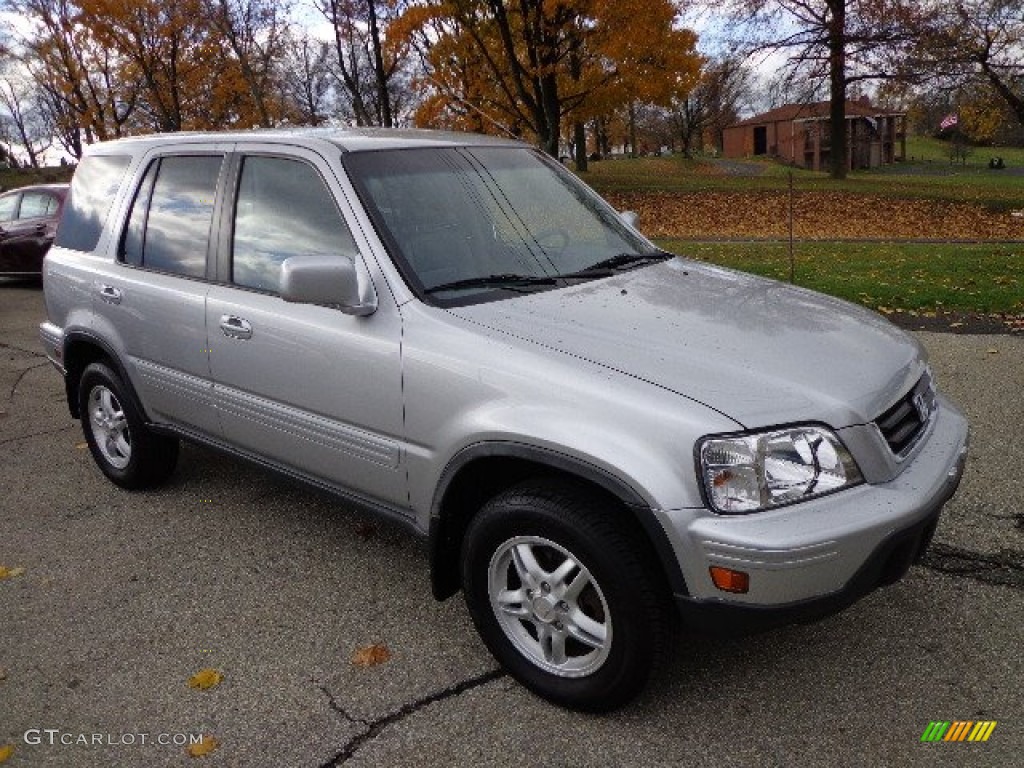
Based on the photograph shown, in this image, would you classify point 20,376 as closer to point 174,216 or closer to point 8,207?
point 174,216

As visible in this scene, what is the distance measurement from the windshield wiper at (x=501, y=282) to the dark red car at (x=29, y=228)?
38.1 feet

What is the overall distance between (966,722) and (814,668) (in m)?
0.49

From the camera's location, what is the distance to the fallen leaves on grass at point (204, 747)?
2752 mm

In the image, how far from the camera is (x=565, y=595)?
2.79 m

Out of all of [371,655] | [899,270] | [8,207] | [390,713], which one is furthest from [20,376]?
[899,270]

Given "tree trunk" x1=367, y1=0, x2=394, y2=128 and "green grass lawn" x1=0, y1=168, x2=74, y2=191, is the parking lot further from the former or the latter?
"green grass lawn" x1=0, y1=168, x2=74, y2=191

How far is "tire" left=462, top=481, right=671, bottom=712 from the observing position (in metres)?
2.60

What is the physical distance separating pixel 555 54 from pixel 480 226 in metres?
19.4

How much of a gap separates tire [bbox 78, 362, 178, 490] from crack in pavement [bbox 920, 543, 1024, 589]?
148 inches

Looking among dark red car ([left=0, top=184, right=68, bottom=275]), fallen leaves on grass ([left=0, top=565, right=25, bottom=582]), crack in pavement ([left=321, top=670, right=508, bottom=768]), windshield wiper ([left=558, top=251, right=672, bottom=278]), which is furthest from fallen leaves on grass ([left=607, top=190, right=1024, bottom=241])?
crack in pavement ([left=321, top=670, right=508, bottom=768])

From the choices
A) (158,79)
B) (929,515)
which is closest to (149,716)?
(929,515)

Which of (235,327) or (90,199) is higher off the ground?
(90,199)

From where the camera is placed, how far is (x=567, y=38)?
21.2m

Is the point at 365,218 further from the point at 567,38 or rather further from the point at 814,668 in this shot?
the point at 567,38
